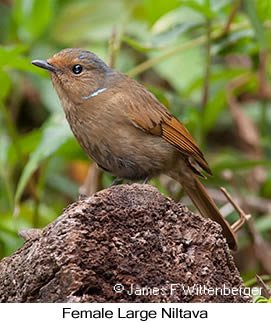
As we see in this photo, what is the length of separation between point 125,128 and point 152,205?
3.75 feet

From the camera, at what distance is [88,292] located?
260 cm

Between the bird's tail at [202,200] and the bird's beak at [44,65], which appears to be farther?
the bird's tail at [202,200]

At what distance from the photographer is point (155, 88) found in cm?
510

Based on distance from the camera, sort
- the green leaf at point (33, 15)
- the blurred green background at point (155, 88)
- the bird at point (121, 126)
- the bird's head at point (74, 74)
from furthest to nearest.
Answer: the green leaf at point (33, 15) → the blurred green background at point (155, 88) → the bird's head at point (74, 74) → the bird at point (121, 126)

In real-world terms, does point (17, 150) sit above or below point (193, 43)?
below

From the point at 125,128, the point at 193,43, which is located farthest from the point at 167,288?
the point at 193,43

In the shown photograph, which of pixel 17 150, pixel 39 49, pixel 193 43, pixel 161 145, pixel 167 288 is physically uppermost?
pixel 39 49

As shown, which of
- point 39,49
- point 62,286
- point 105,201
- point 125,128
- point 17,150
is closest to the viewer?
point 62,286

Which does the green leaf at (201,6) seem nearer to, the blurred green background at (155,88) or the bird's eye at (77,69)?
the blurred green background at (155,88)

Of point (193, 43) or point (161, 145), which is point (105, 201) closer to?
point (161, 145)

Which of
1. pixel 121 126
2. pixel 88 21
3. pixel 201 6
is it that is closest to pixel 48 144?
pixel 121 126

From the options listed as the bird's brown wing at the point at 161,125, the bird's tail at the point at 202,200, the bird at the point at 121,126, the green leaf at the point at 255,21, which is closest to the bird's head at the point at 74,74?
the bird at the point at 121,126

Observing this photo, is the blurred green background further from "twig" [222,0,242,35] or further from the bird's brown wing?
the bird's brown wing

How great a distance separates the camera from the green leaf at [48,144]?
445 cm
